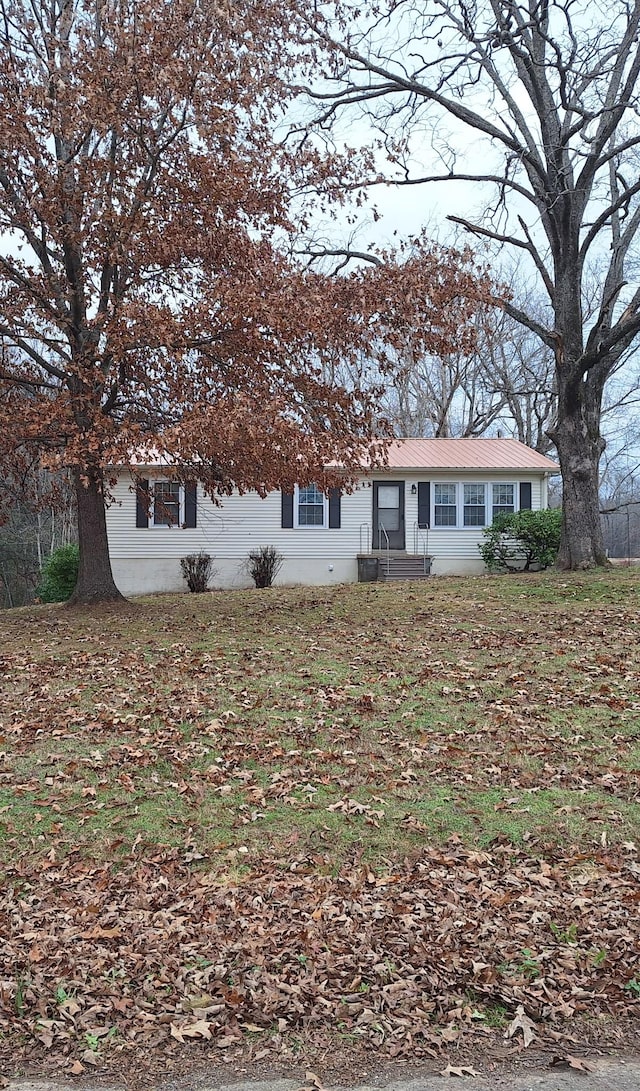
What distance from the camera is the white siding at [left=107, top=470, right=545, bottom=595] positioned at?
69.7 ft

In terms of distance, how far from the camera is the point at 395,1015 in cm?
350

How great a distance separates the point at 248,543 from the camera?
21344 millimetres

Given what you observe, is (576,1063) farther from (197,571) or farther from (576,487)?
(197,571)

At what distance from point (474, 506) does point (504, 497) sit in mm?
824

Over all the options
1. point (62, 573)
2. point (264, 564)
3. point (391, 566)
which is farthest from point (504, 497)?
point (62, 573)

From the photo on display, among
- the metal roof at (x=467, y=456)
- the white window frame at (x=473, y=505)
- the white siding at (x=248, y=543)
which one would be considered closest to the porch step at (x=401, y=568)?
the white siding at (x=248, y=543)

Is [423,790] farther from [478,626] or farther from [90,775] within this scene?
[478,626]

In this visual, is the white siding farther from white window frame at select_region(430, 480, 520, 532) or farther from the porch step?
the porch step

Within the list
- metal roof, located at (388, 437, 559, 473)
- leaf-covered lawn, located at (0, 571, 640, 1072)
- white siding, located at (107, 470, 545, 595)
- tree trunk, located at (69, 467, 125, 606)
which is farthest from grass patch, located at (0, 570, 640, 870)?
metal roof, located at (388, 437, 559, 473)

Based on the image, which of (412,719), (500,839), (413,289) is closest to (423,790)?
(500,839)

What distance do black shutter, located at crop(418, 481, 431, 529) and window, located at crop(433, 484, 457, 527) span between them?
177 millimetres

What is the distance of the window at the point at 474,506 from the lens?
70.8 ft

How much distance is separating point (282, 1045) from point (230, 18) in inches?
463

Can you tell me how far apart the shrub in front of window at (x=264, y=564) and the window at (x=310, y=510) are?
1.03 m
